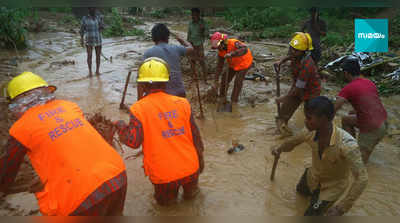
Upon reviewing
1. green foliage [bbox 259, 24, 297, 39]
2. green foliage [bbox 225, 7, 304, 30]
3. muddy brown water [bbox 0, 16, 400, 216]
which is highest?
green foliage [bbox 225, 7, 304, 30]

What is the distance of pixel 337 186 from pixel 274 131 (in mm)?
2269

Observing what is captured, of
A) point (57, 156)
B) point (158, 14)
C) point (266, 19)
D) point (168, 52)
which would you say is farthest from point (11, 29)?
point (158, 14)

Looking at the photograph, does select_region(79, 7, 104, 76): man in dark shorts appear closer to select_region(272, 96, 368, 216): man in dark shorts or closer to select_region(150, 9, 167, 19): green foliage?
select_region(272, 96, 368, 216): man in dark shorts

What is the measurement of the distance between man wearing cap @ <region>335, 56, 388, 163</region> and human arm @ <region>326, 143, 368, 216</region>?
1.18m

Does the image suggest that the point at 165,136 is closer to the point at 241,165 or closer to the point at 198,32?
the point at 241,165

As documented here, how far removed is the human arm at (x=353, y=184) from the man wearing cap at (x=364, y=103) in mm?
1184

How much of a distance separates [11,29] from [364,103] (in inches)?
382

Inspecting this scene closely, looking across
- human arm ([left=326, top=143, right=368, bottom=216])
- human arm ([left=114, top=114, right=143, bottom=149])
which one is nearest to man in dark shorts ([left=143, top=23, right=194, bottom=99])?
human arm ([left=114, top=114, right=143, bottom=149])

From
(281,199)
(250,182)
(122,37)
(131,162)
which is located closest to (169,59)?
(131,162)

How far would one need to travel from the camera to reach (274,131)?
478 centimetres

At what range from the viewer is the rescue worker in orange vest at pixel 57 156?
179 cm

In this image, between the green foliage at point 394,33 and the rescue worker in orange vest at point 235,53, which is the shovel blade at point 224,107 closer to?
the rescue worker in orange vest at point 235,53

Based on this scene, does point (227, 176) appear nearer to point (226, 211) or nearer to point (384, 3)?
point (226, 211)

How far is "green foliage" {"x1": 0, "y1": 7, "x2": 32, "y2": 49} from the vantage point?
28.6 feet
